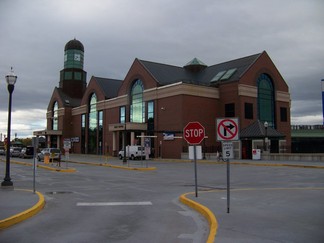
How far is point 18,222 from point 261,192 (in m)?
9.20

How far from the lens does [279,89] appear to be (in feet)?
197

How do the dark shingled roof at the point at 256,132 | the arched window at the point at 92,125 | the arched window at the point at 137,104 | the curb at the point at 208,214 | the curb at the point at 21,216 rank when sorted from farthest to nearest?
the arched window at the point at 92,125
the arched window at the point at 137,104
the dark shingled roof at the point at 256,132
the curb at the point at 21,216
the curb at the point at 208,214

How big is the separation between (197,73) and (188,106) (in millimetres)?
15522

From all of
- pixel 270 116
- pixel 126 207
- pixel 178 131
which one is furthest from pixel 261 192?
pixel 270 116

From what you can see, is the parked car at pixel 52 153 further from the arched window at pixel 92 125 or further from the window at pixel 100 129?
the arched window at pixel 92 125

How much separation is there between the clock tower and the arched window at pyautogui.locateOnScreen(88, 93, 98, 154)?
12188 millimetres

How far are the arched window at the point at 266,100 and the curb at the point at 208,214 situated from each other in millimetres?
46198

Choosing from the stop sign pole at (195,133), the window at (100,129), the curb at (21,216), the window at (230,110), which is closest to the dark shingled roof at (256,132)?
the window at (230,110)

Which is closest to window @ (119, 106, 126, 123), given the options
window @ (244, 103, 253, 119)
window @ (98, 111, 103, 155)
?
window @ (98, 111, 103, 155)

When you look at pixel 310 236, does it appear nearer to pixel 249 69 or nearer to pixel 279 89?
pixel 249 69

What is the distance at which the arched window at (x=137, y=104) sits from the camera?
59.5 metres

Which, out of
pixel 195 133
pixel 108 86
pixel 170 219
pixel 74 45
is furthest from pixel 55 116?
pixel 170 219

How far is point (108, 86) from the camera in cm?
7331

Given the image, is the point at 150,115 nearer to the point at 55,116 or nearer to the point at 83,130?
the point at 83,130
